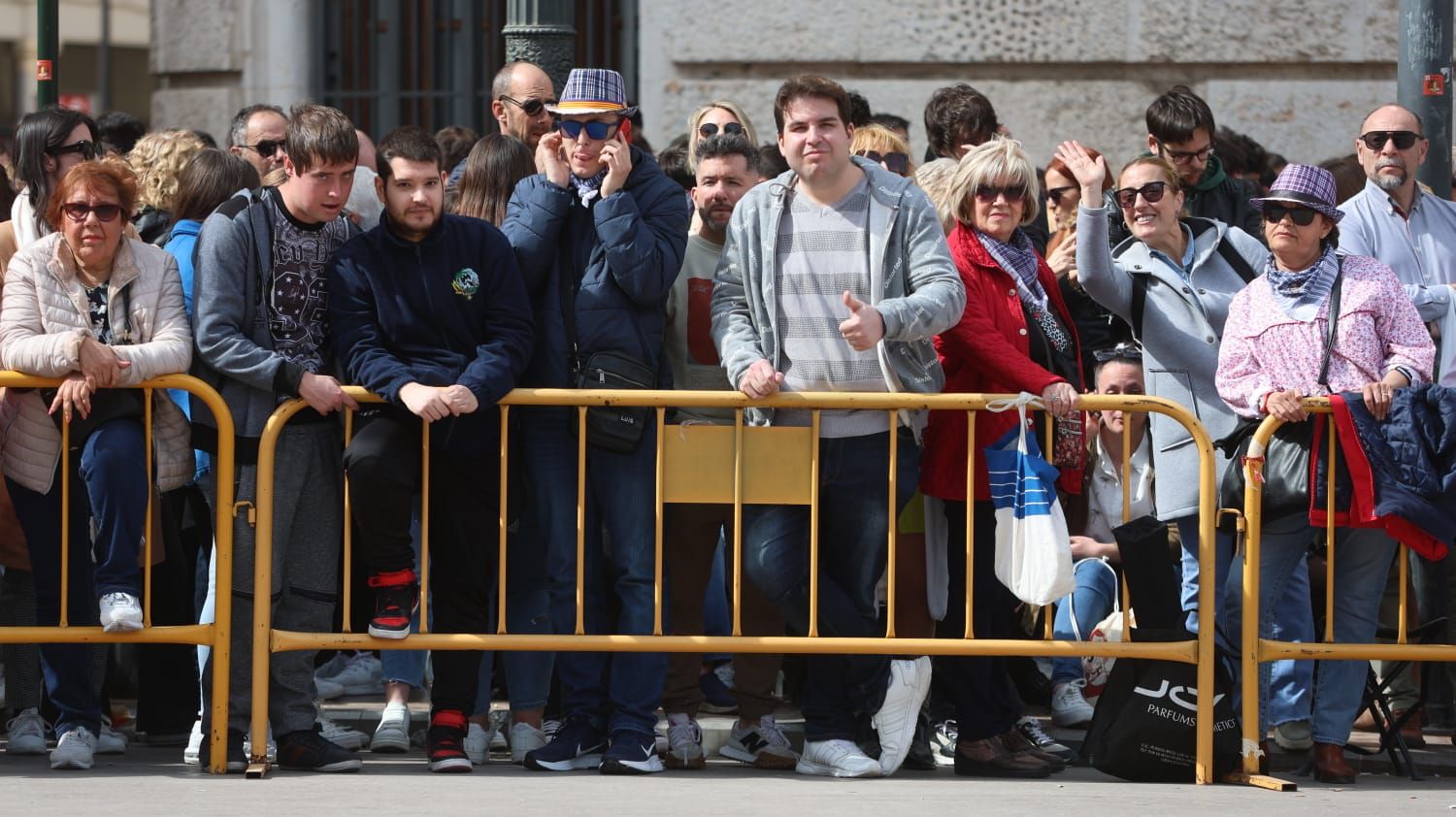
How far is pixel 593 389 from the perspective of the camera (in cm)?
647

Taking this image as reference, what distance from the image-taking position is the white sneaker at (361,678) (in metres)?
7.94

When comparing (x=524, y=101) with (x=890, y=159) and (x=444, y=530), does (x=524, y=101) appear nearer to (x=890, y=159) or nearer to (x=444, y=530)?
(x=890, y=159)

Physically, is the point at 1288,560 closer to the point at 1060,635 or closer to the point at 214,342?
the point at 1060,635

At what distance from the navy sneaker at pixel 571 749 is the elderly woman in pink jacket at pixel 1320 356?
6.75ft

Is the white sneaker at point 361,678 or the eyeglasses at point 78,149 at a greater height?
the eyeglasses at point 78,149

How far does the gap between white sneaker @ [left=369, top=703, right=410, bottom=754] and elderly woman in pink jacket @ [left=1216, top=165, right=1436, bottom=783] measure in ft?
8.98

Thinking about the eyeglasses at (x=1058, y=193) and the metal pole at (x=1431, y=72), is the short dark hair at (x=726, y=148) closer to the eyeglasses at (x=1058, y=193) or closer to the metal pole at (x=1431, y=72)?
the eyeglasses at (x=1058, y=193)

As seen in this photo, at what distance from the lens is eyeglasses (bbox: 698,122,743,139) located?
791cm

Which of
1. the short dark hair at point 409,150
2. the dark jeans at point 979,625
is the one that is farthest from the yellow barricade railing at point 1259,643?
the short dark hair at point 409,150

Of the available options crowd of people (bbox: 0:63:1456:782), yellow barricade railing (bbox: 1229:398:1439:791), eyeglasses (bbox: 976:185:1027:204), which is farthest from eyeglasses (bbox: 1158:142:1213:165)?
yellow barricade railing (bbox: 1229:398:1439:791)

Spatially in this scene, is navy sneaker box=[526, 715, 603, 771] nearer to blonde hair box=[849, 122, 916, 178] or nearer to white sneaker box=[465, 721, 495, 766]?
white sneaker box=[465, 721, 495, 766]

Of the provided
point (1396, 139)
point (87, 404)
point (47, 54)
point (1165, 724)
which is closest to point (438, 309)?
point (87, 404)

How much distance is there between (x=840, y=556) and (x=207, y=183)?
2571 mm

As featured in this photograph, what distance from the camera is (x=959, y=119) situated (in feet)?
27.4
